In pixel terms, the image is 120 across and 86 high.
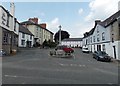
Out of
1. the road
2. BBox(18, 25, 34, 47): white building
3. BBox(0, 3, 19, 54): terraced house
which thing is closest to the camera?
the road

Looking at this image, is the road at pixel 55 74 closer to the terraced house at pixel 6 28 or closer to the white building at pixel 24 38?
the terraced house at pixel 6 28

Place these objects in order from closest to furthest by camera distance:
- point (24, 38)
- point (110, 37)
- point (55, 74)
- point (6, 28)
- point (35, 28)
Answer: point (55, 74), point (6, 28), point (110, 37), point (24, 38), point (35, 28)

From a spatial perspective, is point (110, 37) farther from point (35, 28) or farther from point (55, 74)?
point (35, 28)

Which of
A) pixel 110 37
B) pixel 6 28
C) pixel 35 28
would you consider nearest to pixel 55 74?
pixel 6 28

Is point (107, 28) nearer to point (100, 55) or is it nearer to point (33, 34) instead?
point (100, 55)

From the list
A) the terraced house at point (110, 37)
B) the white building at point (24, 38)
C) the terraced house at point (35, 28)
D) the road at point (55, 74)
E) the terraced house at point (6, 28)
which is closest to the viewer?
the road at point (55, 74)

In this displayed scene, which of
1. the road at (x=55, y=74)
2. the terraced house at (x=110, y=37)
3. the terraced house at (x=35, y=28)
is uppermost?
the terraced house at (x=35, y=28)

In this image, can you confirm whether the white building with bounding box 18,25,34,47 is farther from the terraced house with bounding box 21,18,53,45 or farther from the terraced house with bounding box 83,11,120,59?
the terraced house with bounding box 83,11,120,59

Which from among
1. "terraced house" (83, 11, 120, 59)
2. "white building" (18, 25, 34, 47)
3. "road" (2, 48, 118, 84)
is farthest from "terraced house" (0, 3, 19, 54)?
"terraced house" (83, 11, 120, 59)

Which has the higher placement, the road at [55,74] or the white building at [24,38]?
the white building at [24,38]

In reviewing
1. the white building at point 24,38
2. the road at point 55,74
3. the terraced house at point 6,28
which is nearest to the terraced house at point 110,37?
the road at point 55,74

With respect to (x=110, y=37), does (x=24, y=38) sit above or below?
above

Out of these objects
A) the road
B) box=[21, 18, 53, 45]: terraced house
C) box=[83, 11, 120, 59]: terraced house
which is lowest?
the road

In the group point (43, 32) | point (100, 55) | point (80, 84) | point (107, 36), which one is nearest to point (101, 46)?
point (107, 36)
